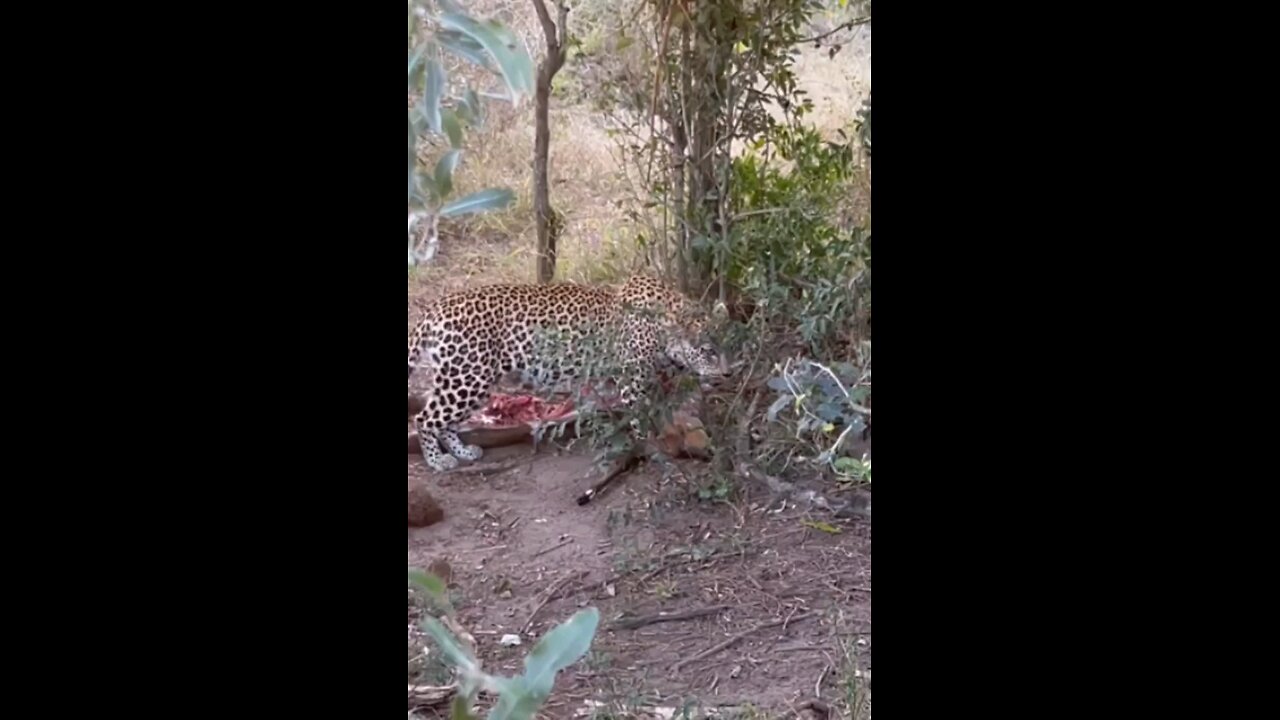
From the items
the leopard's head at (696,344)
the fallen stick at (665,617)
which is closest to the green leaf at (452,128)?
the fallen stick at (665,617)

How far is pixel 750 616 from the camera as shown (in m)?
3.04

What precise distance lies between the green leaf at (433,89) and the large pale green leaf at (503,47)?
0.02 meters

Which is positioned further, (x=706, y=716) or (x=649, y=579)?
(x=649, y=579)

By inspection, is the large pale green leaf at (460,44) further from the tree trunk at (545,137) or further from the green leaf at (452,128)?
the tree trunk at (545,137)

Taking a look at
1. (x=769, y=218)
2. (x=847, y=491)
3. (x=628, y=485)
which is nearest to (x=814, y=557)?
(x=847, y=491)

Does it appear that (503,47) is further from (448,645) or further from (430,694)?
(430,694)

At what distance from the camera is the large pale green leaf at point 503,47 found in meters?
0.63

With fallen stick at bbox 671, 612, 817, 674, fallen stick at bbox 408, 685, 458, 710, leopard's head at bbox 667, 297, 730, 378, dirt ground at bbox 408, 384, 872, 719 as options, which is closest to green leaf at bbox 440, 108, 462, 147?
fallen stick at bbox 408, 685, 458, 710

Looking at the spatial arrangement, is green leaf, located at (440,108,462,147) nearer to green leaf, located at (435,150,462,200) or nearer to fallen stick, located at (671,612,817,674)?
green leaf, located at (435,150,462,200)

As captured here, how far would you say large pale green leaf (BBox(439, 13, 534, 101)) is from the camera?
0.63 meters

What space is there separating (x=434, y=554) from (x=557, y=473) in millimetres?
574

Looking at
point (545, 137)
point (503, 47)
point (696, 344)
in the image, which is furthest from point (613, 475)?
point (503, 47)
